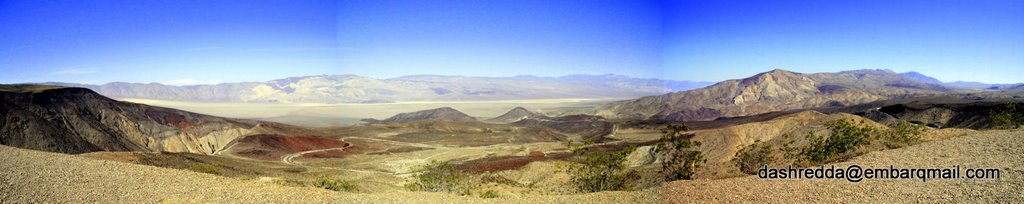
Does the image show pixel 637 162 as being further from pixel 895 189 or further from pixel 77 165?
pixel 77 165

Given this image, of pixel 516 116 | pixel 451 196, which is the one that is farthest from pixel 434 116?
pixel 451 196

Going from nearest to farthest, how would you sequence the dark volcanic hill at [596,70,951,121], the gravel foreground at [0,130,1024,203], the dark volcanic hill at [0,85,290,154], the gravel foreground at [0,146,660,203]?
the gravel foreground at [0,130,1024,203], the gravel foreground at [0,146,660,203], the dark volcanic hill at [0,85,290,154], the dark volcanic hill at [596,70,951,121]

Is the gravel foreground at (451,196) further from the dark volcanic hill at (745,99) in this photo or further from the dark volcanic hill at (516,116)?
the dark volcanic hill at (516,116)

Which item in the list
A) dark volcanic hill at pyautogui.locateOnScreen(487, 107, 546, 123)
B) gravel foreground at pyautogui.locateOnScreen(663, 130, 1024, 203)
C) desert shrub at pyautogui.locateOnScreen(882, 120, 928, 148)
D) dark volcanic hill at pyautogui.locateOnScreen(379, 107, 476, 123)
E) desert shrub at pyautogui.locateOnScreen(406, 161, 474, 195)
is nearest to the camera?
gravel foreground at pyautogui.locateOnScreen(663, 130, 1024, 203)

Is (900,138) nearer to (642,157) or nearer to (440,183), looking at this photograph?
(440,183)

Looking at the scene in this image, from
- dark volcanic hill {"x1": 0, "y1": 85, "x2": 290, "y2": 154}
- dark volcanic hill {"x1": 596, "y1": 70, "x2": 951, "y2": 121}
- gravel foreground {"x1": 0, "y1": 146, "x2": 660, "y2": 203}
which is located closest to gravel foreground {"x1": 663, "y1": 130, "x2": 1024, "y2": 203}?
gravel foreground {"x1": 0, "y1": 146, "x2": 660, "y2": 203}

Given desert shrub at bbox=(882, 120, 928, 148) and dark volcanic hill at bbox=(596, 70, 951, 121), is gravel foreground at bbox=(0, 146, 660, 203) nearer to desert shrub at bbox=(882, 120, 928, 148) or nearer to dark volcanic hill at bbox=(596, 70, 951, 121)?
desert shrub at bbox=(882, 120, 928, 148)

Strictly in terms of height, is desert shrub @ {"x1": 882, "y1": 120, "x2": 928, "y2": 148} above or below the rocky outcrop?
above
